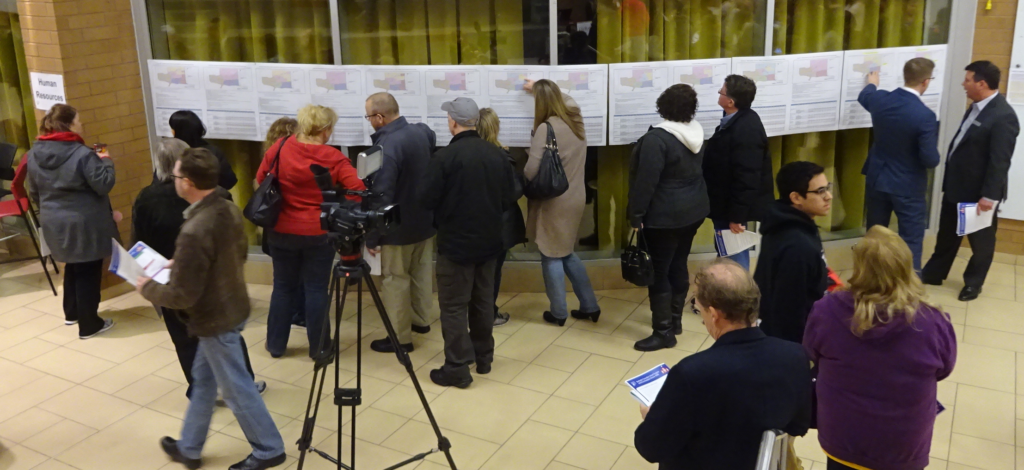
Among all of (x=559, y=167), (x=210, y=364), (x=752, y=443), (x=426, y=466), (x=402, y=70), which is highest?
(x=402, y=70)

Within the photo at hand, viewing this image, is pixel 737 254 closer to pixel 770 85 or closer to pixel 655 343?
pixel 655 343

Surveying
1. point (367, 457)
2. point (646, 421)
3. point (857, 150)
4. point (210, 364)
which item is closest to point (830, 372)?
point (646, 421)

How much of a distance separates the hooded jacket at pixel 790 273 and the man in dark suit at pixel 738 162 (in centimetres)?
177

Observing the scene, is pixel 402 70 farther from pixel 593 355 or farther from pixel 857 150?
pixel 857 150

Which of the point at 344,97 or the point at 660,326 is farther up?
the point at 344,97

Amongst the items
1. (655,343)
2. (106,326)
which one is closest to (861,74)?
(655,343)

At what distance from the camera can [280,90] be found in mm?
6234

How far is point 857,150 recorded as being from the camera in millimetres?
6699

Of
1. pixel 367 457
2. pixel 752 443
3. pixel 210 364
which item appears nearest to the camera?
pixel 752 443

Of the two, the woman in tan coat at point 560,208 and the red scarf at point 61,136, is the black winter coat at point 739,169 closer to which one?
the woman in tan coat at point 560,208

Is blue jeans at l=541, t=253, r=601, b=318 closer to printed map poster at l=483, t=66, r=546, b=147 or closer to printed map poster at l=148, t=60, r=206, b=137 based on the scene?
printed map poster at l=483, t=66, r=546, b=147

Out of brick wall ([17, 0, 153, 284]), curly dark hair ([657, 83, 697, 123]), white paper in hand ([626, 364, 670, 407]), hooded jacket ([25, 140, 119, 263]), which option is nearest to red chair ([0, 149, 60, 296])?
hooded jacket ([25, 140, 119, 263])

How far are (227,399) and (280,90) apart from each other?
280 cm

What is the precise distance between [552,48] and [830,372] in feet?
11.7
